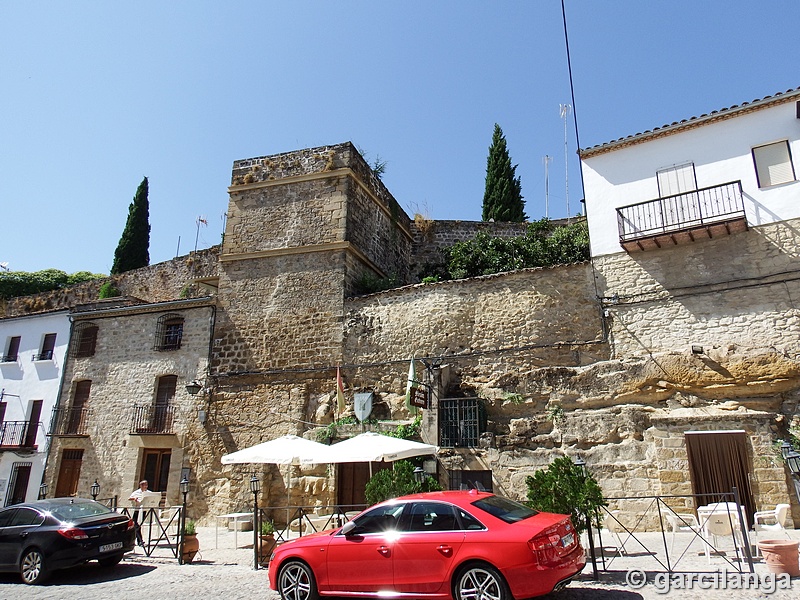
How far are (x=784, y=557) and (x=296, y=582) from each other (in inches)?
231

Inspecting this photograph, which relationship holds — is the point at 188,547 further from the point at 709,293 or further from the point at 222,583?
the point at 709,293

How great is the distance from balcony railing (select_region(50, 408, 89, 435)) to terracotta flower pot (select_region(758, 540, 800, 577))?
62.8ft

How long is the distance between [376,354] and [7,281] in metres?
25.7

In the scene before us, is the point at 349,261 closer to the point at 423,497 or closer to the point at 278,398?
the point at 278,398

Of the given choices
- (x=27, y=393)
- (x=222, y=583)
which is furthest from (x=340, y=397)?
(x=27, y=393)

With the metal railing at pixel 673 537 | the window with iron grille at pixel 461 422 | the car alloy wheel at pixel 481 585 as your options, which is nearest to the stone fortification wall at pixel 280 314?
the window with iron grille at pixel 461 422

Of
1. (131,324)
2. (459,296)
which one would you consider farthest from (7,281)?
(459,296)

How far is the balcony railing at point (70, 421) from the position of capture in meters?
19.1

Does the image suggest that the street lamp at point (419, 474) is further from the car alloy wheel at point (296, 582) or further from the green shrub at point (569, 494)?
the car alloy wheel at point (296, 582)

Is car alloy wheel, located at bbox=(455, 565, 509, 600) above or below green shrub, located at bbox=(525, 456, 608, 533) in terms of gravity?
below

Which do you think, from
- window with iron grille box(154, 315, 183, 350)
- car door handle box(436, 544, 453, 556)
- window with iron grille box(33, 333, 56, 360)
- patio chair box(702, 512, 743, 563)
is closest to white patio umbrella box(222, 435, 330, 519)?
car door handle box(436, 544, 453, 556)

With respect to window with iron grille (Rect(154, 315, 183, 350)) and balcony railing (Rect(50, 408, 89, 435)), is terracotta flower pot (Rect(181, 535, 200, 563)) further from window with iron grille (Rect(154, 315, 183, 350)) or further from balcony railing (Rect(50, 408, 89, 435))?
balcony railing (Rect(50, 408, 89, 435))

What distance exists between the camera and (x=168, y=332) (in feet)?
63.5

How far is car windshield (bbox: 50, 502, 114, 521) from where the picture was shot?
391 inches
